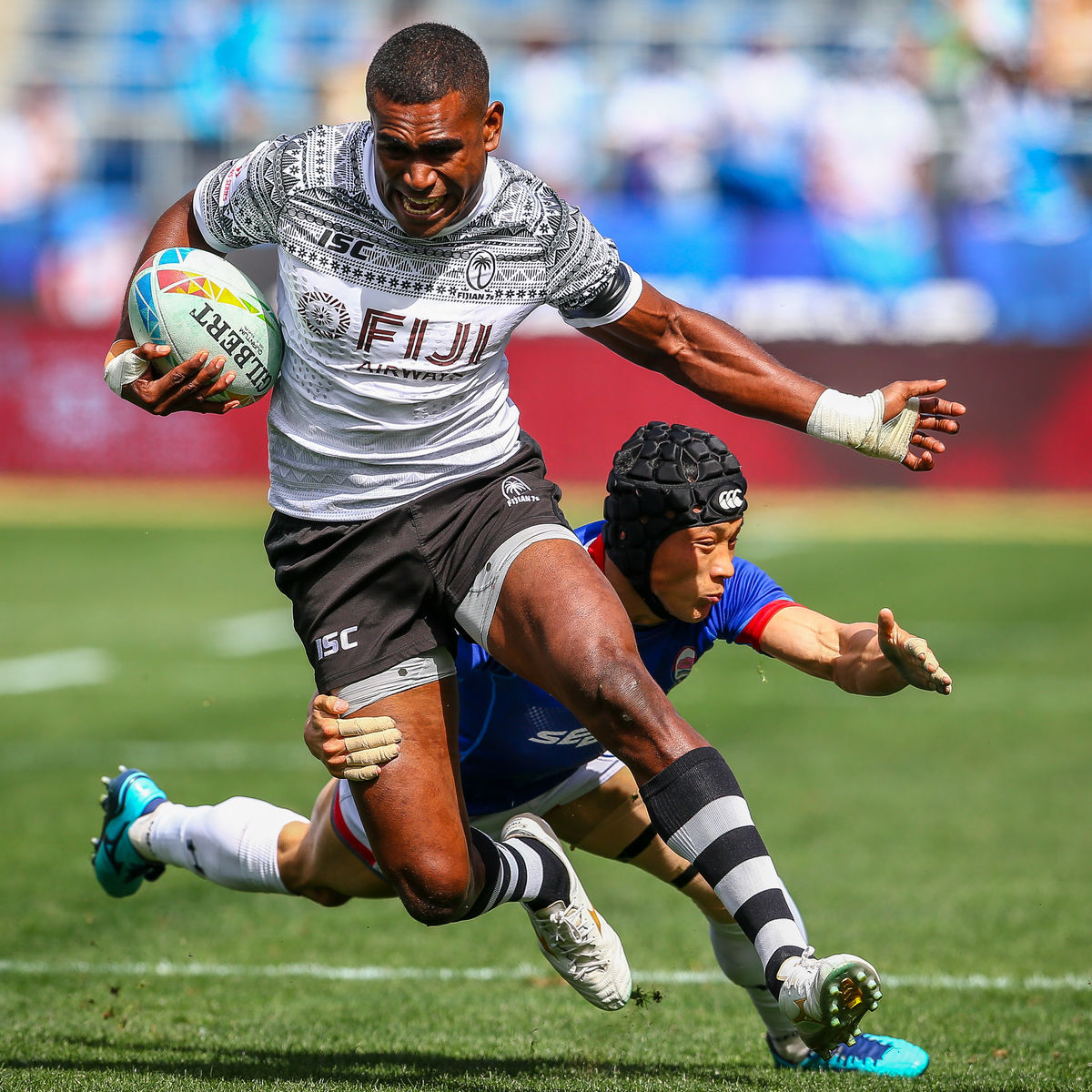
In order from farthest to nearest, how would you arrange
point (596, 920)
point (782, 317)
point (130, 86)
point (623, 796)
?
point (130, 86)
point (782, 317)
point (623, 796)
point (596, 920)

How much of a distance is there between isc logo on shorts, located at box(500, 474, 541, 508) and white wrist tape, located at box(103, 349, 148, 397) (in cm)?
102

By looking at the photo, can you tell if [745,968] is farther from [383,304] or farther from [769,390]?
[383,304]

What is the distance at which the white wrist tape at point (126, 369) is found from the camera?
14.2ft

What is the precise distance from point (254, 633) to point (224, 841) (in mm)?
8816

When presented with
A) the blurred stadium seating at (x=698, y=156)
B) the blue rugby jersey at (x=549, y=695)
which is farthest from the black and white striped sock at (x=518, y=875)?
the blurred stadium seating at (x=698, y=156)

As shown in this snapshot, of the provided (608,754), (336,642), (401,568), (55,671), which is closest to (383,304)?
(401,568)

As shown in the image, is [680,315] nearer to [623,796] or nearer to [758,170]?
[623,796]

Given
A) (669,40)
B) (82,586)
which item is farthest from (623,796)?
(669,40)

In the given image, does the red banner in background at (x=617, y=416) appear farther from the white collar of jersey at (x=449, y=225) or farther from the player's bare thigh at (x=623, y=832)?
Answer: the white collar of jersey at (x=449, y=225)

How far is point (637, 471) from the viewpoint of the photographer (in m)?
4.40

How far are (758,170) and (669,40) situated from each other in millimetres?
3423

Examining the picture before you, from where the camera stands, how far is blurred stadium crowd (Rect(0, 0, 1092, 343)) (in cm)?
2225

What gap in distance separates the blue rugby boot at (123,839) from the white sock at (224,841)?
7 cm

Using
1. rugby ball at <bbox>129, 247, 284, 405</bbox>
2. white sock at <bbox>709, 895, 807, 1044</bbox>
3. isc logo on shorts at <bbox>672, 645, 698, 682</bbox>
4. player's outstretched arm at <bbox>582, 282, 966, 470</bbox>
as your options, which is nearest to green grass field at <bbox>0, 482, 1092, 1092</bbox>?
white sock at <bbox>709, 895, 807, 1044</bbox>
